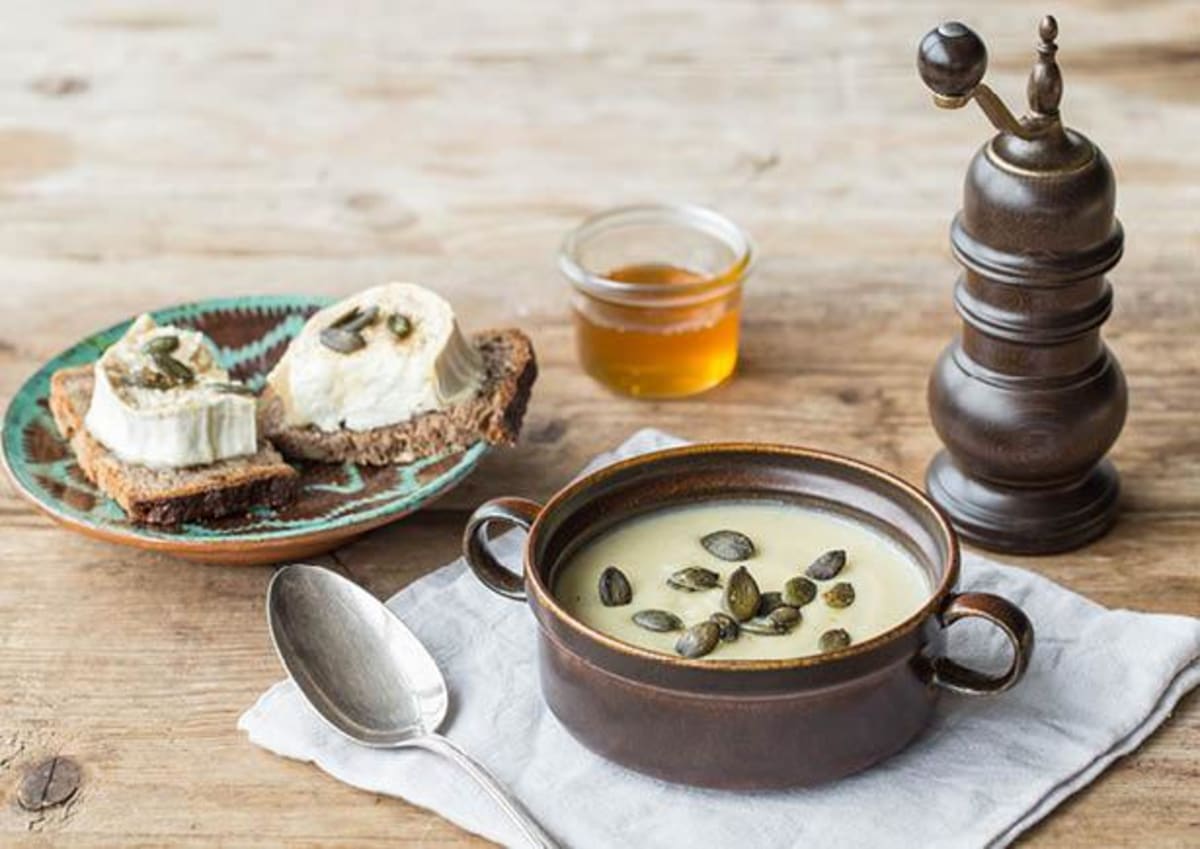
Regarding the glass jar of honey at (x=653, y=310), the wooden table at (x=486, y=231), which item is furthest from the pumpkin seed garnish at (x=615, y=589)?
the glass jar of honey at (x=653, y=310)

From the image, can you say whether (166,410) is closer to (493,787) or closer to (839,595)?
(493,787)

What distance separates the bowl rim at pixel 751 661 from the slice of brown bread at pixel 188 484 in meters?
0.36

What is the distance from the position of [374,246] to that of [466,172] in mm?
248

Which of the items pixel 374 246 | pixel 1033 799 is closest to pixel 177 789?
pixel 1033 799

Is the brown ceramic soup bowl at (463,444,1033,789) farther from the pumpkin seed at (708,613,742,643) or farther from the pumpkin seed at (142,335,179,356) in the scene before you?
the pumpkin seed at (142,335,179,356)

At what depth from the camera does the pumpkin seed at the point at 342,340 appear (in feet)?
6.32

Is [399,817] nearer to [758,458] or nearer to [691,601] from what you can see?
[691,601]

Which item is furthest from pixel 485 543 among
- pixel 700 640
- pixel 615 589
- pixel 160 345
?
pixel 160 345

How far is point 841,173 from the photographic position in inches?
104

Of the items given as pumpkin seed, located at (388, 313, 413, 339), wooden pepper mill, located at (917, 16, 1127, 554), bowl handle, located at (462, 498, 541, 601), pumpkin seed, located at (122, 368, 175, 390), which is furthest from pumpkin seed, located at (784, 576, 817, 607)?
pumpkin seed, located at (122, 368, 175, 390)

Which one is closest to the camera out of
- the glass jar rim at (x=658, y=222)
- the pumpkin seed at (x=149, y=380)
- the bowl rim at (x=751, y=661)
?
the bowl rim at (x=751, y=661)

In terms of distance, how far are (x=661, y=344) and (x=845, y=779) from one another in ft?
2.38

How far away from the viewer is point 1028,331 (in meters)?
1.74

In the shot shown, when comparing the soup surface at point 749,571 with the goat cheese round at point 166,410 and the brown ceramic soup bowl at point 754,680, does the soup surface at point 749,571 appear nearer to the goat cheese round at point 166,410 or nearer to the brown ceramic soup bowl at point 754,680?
the brown ceramic soup bowl at point 754,680
